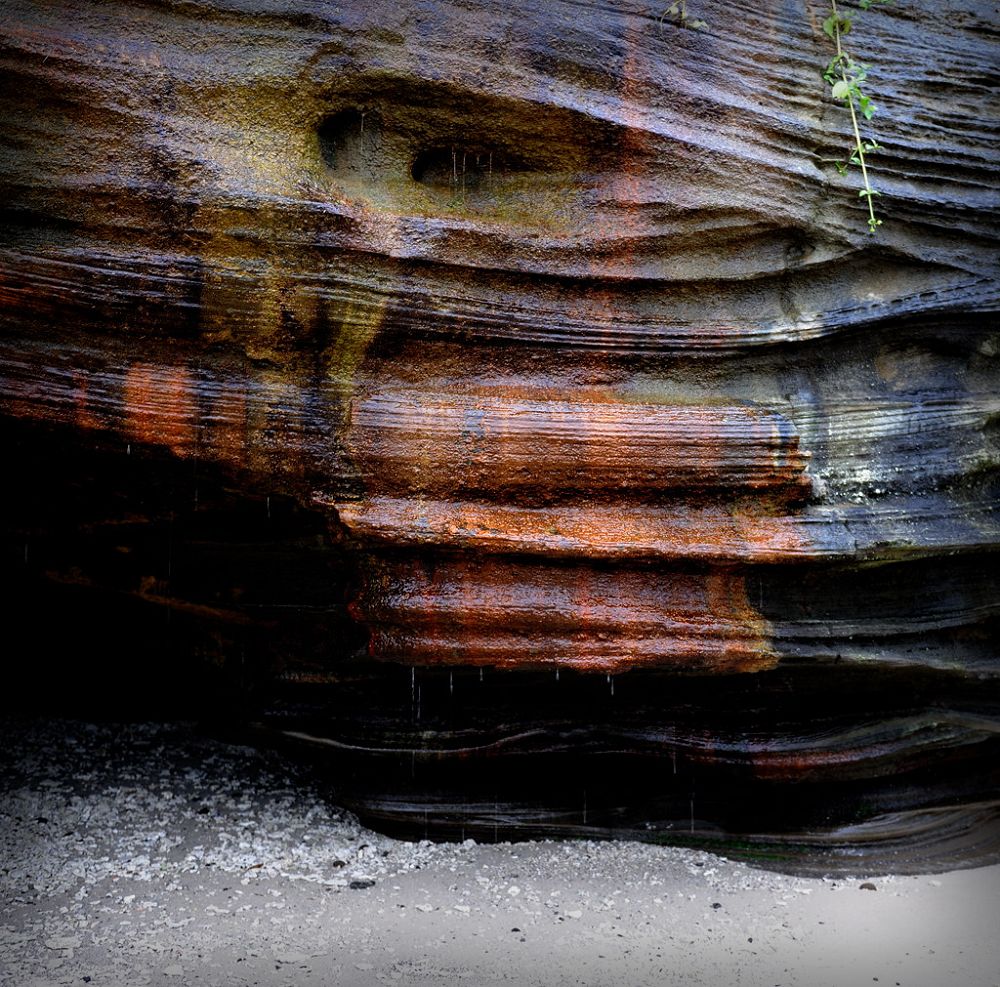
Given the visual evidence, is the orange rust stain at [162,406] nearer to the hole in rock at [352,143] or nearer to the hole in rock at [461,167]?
the hole in rock at [352,143]

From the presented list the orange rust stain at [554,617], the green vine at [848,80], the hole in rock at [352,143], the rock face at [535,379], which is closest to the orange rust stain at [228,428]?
the rock face at [535,379]

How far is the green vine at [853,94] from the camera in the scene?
4461 millimetres

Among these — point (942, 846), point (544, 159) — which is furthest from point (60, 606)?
point (942, 846)

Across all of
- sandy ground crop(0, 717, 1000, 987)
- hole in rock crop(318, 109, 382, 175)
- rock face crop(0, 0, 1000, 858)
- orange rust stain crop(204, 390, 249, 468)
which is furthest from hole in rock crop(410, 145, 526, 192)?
sandy ground crop(0, 717, 1000, 987)

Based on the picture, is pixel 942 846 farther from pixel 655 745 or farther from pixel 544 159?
pixel 544 159

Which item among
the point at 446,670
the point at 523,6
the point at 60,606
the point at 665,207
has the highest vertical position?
the point at 523,6

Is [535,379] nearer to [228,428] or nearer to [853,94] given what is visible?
[228,428]

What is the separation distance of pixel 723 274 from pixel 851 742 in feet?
8.55

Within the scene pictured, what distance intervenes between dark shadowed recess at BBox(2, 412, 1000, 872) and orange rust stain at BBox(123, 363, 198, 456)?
51cm

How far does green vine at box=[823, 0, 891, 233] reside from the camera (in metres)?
4.46

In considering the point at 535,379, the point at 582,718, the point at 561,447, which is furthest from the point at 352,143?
the point at 582,718

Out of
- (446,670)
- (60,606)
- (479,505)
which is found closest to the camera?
(479,505)

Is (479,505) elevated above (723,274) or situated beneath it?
situated beneath

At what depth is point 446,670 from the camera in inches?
185
